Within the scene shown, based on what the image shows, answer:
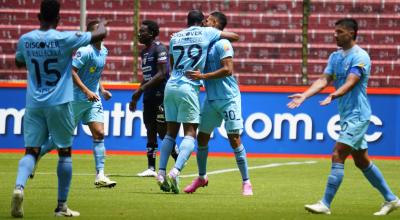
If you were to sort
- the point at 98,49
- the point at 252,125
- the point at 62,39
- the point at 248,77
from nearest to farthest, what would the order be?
the point at 62,39, the point at 98,49, the point at 252,125, the point at 248,77

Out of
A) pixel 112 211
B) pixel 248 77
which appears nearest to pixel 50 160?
pixel 248 77

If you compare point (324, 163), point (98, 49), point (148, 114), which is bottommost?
point (324, 163)

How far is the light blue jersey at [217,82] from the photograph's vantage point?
1374 centimetres

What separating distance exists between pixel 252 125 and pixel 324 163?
197 cm

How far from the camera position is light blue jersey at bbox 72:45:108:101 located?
14977mm

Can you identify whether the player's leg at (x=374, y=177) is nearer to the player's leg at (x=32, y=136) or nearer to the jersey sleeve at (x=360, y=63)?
the jersey sleeve at (x=360, y=63)

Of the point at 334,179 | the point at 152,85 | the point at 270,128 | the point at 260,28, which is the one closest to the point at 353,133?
the point at 334,179

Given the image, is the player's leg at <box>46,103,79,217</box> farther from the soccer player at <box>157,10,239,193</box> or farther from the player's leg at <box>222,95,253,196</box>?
the player's leg at <box>222,95,253,196</box>

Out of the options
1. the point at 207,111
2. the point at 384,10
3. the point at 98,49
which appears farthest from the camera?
the point at 384,10

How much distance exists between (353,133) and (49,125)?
2997 mm

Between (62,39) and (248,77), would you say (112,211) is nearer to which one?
(62,39)

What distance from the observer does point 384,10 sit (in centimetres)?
2750

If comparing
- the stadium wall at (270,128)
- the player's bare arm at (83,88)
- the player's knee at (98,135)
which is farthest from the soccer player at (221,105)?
the stadium wall at (270,128)

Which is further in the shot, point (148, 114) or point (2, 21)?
point (2, 21)
